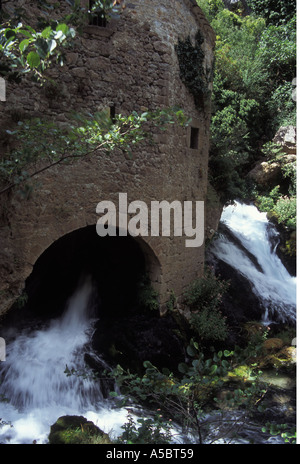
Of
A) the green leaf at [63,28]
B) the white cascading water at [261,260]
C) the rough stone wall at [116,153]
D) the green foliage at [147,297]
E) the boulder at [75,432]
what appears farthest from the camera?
the white cascading water at [261,260]

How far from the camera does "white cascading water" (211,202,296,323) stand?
8672mm

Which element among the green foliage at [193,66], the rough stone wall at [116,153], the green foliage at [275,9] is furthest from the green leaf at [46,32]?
the green foliage at [275,9]

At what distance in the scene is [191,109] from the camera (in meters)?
6.76

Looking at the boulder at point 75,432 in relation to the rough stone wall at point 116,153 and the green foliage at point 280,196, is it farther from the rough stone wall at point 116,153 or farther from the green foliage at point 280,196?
the green foliage at point 280,196

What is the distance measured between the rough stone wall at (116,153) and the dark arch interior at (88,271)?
2.75ft

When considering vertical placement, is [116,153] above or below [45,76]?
above

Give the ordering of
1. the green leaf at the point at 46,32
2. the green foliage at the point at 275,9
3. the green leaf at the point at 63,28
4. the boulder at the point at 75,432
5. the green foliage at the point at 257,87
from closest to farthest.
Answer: the green leaf at the point at 63,28
the green leaf at the point at 46,32
the boulder at the point at 75,432
the green foliage at the point at 257,87
the green foliage at the point at 275,9

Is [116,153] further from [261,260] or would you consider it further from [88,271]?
[261,260]

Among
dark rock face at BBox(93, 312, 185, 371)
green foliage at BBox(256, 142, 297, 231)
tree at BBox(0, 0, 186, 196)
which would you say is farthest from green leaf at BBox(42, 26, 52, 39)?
green foliage at BBox(256, 142, 297, 231)

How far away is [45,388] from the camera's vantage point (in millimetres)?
5164

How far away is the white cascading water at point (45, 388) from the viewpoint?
15.0 feet

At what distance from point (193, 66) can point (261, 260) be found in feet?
19.5

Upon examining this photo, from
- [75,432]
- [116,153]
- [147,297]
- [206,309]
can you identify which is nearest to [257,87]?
[116,153]
